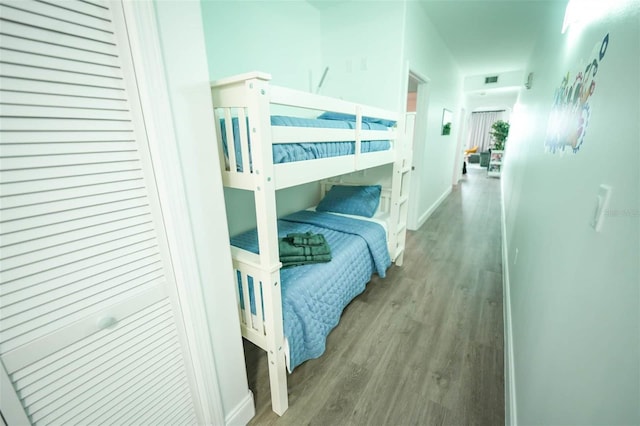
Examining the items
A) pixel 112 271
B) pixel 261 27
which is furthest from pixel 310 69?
pixel 112 271

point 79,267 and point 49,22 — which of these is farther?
point 79,267

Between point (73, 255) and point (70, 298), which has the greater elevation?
point (73, 255)

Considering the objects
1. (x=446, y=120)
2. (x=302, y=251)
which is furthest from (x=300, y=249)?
(x=446, y=120)

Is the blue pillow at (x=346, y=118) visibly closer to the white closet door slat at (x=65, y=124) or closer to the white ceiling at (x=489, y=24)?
the white ceiling at (x=489, y=24)

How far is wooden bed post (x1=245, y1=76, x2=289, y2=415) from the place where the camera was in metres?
0.91

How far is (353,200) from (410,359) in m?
1.41

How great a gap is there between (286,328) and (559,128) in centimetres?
165

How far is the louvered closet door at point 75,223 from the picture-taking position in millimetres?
584

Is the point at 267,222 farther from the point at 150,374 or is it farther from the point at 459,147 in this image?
the point at 459,147

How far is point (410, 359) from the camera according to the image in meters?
1.56

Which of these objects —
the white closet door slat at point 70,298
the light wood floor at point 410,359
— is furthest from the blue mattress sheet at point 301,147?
the light wood floor at point 410,359

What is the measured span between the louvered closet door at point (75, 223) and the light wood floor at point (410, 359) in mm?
813

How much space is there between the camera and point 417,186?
3473 mm

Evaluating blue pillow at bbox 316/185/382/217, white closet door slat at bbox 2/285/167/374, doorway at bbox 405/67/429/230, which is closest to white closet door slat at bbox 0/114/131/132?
white closet door slat at bbox 2/285/167/374
